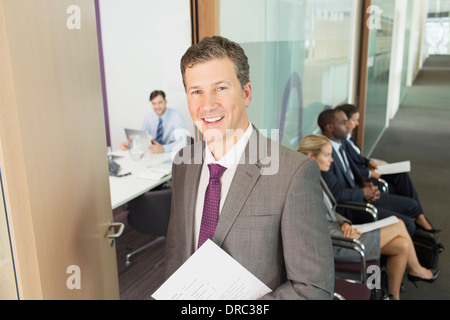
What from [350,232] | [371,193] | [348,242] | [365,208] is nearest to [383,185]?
[371,193]

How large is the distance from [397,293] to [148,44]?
13.2ft

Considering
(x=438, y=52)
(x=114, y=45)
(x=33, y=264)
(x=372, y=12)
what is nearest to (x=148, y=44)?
(x=114, y=45)

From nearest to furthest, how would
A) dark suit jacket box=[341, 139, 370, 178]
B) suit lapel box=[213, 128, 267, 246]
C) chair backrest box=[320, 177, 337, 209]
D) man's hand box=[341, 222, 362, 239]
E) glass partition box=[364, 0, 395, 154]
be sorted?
suit lapel box=[213, 128, 267, 246] → man's hand box=[341, 222, 362, 239] → chair backrest box=[320, 177, 337, 209] → dark suit jacket box=[341, 139, 370, 178] → glass partition box=[364, 0, 395, 154]

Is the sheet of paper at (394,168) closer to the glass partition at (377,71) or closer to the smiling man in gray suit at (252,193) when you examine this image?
the glass partition at (377,71)

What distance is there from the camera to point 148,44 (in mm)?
5324

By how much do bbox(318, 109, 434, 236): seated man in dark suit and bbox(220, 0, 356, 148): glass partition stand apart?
27 centimetres

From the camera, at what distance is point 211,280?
117 cm

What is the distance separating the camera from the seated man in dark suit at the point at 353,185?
134 inches

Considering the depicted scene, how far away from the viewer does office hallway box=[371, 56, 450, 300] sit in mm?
3590

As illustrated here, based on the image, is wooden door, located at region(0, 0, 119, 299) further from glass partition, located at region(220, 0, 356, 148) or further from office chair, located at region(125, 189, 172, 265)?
office chair, located at region(125, 189, 172, 265)

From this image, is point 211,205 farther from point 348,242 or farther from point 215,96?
point 348,242

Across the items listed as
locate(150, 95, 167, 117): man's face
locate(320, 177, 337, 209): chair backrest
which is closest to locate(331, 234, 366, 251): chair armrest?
locate(320, 177, 337, 209): chair backrest

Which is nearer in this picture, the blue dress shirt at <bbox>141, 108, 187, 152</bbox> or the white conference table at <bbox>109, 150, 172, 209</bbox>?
the white conference table at <bbox>109, 150, 172, 209</bbox>

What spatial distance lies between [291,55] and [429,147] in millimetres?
5791
